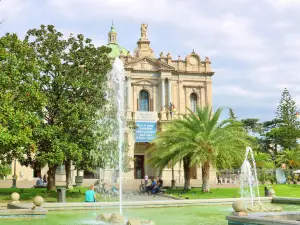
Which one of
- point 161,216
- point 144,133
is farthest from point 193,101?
point 161,216

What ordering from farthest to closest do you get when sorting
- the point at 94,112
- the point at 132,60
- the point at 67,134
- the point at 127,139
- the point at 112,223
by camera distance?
1. the point at 132,60
2. the point at 127,139
3. the point at 94,112
4. the point at 67,134
5. the point at 112,223

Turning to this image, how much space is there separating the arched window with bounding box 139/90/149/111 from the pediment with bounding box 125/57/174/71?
3540mm

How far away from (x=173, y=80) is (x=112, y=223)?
4712 cm

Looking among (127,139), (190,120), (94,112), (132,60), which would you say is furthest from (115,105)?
(132,60)

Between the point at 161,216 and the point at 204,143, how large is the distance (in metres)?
12.6

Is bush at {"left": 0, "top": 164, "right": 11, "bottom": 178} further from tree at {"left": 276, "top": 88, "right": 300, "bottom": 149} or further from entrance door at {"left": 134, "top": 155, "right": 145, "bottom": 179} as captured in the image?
tree at {"left": 276, "top": 88, "right": 300, "bottom": 149}

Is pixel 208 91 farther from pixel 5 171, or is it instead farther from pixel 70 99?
pixel 70 99

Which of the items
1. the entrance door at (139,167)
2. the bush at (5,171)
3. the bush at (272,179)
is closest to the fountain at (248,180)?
the bush at (272,179)

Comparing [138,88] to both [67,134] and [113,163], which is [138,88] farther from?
[67,134]

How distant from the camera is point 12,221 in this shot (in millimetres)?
14711

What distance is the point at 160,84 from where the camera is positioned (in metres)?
58.5

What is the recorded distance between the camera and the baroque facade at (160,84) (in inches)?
2183

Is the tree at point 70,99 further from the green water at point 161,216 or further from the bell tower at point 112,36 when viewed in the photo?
the bell tower at point 112,36

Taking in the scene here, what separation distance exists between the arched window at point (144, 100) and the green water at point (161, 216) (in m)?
40.1
